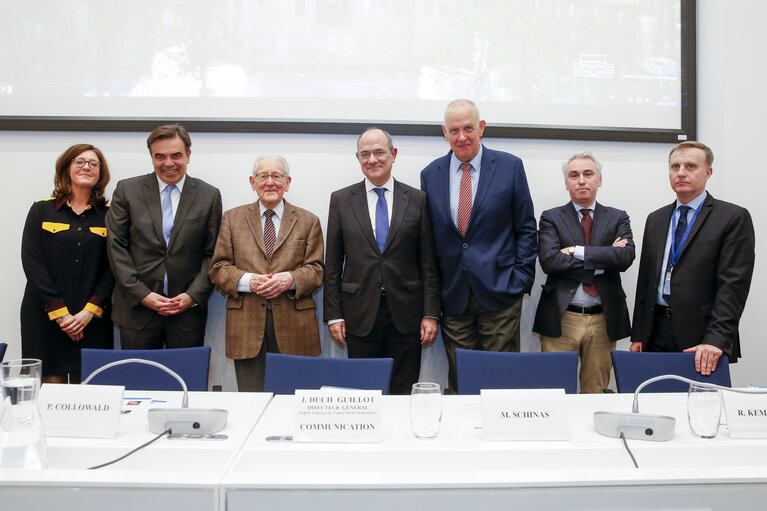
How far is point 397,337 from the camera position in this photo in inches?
120

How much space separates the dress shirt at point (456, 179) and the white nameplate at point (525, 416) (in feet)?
5.51

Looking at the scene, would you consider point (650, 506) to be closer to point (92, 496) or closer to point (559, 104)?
point (92, 496)

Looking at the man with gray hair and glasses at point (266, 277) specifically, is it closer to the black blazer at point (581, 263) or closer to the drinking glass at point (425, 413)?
the black blazer at point (581, 263)

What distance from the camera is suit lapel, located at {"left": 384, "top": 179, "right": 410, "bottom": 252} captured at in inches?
119

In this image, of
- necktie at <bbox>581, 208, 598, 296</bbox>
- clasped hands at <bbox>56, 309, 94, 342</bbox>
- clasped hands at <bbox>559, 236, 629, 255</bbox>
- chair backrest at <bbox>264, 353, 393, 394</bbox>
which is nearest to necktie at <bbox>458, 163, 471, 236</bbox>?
clasped hands at <bbox>559, 236, 629, 255</bbox>

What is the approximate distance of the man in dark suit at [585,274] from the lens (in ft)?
9.77

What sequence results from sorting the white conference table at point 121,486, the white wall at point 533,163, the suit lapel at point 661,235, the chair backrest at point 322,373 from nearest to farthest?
the white conference table at point 121,486, the chair backrest at point 322,373, the suit lapel at point 661,235, the white wall at point 533,163

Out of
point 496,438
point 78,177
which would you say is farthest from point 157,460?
point 78,177

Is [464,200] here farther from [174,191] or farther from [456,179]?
[174,191]

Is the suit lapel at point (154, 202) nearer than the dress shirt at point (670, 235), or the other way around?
the dress shirt at point (670, 235)

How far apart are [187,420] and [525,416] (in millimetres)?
900

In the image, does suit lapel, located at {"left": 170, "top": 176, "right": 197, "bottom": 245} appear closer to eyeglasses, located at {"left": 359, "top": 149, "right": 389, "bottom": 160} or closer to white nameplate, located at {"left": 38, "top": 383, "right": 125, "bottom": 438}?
eyeglasses, located at {"left": 359, "top": 149, "right": 389, "bottom": 160}

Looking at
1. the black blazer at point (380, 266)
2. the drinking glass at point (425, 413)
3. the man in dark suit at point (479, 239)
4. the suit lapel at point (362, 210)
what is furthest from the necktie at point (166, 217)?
the drinking glass at point (425, 413)

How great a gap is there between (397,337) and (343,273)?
47cm
